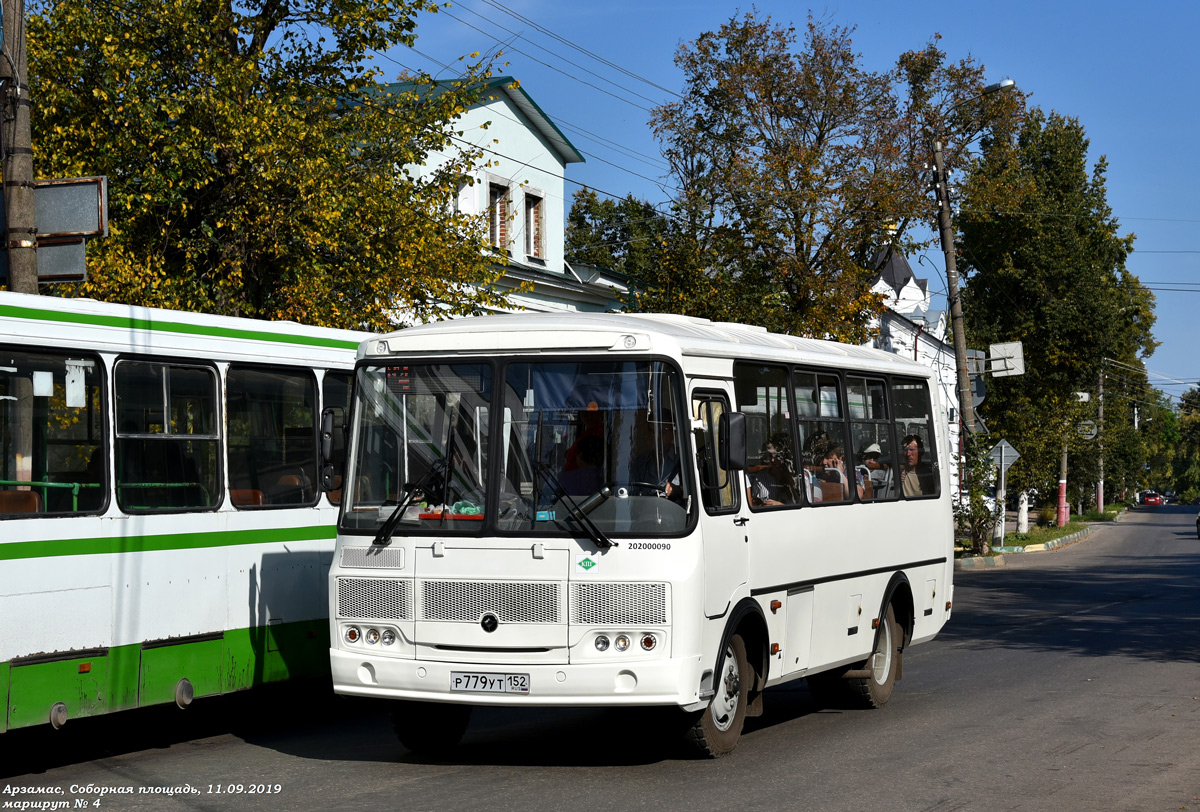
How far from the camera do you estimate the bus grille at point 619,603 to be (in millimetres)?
8562

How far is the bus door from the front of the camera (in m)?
8.95

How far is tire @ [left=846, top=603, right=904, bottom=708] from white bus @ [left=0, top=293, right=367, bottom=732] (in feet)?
14.4

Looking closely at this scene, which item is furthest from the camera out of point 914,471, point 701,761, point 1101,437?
point 1101,437

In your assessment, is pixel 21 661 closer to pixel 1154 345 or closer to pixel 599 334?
pixel 599 334

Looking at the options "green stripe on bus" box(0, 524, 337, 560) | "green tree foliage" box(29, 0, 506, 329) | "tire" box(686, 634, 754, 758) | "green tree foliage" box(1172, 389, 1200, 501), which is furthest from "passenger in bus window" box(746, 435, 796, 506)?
"green tree foliage" box(1172, 389, 1200, 501)

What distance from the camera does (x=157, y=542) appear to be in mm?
9719

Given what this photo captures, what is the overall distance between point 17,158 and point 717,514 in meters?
6.87

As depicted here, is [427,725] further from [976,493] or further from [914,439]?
[976,493]

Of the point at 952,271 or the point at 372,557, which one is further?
the point at 952,271

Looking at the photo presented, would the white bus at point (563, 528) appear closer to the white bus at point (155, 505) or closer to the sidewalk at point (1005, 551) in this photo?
the white bus at point (155, 505)

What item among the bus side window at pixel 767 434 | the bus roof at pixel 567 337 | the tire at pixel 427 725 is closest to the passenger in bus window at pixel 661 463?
the bus roof at pixel 567 337

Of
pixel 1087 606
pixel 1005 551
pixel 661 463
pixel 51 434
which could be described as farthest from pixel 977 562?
pixel 51 434

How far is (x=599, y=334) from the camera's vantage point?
29.4ft

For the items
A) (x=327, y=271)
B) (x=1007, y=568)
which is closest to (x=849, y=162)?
(x=1007, y=568)
